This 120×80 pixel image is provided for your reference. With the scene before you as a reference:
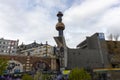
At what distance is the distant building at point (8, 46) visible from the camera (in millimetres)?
106000

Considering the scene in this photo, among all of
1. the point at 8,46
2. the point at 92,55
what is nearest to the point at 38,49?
the point at 8,46

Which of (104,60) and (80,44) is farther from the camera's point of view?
(80,44)

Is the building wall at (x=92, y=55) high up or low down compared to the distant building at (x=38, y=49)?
down

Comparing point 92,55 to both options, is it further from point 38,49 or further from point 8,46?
point 8,46

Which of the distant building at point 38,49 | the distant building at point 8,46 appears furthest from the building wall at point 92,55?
the distant building at point 8,46

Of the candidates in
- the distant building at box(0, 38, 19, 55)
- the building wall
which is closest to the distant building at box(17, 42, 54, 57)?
the distant building at box(0, 38, 19, 55)

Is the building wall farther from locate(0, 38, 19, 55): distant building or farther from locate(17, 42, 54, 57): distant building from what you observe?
locate(0, 38, 19, 55): distant building

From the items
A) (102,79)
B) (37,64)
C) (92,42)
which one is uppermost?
(92,42)

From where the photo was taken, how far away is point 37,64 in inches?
2532

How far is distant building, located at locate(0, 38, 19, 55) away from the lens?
4173 inches

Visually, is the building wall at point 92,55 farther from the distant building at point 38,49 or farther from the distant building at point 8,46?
the distant building at point 8,46

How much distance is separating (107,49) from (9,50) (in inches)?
2236

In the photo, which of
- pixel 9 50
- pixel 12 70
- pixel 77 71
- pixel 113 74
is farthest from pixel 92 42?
pixel 9 50

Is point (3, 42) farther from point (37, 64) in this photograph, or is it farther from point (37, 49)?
point (37, 64)
